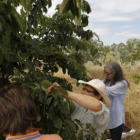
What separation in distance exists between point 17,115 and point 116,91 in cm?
192

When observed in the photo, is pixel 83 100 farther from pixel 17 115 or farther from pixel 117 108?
pixel 117 108

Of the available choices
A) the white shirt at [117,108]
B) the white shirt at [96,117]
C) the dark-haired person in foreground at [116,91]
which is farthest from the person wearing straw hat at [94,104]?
the white shirt at [117,108]

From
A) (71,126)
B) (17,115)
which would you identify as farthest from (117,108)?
(17,115)

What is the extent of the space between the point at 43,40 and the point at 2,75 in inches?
45.7

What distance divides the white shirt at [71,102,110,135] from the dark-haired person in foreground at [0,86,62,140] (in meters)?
0.59

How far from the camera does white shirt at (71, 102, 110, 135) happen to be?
6.01ft

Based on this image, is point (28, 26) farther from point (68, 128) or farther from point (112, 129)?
point (112, 129)

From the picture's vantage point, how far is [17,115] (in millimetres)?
1201

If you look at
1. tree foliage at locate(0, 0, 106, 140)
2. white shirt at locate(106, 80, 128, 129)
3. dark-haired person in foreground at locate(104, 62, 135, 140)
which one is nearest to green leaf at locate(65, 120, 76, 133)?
tree foliage at locate(0, 0, 106, 140)

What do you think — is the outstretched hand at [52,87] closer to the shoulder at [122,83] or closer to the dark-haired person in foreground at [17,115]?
the dark-haired person in foreground at [17,115]

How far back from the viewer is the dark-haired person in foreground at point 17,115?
1198 millimetres

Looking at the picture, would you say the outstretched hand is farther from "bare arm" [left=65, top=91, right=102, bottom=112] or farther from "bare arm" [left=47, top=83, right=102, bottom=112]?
"bare arm" [left=65, top=91, right=102, bottom=112]

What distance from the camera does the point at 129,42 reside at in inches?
1246

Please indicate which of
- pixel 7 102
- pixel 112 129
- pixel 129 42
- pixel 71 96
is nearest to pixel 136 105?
pixel 112 129
